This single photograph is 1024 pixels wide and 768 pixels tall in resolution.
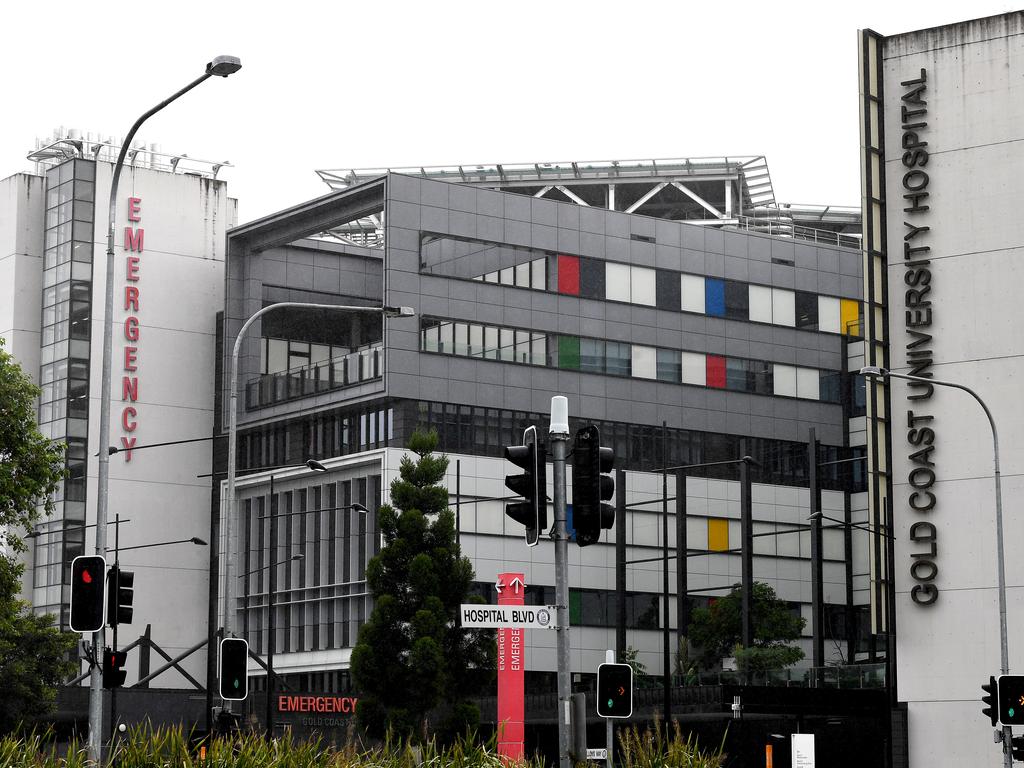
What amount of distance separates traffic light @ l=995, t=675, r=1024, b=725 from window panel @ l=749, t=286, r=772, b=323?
49747 millimetres

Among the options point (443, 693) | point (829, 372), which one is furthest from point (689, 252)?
point (443, 693)

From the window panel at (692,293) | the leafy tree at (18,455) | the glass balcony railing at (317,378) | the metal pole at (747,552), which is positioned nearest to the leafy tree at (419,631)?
the leafy tree at (18,455)

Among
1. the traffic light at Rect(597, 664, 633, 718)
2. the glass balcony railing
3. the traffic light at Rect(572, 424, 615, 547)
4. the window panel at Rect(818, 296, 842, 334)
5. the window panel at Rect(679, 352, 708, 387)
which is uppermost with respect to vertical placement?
the window panel at Rect(818, 296, 842, 334)

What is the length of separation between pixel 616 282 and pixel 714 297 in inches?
207

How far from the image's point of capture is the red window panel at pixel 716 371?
8031 centimetres

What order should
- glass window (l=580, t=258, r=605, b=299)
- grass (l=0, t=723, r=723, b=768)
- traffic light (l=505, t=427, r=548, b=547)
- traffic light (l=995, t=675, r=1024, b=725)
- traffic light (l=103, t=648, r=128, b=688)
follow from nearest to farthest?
grass (l=0, t=723, r=723, b=768)
traffic light (l=505, t=427, r=548, b=547)
traffic light (l=103, t=648, r=128, b=688)
traffic light (l=995, t=675, r=1024, b=725)
glass window (l=580, t=258, r=605, b=299)

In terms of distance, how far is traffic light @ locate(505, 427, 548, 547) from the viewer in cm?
1998

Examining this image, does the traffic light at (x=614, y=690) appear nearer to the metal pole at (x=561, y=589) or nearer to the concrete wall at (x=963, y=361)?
the metal pole at (x=561, y=589)

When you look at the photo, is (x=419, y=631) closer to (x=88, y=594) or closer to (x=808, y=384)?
(x=88, y=594)

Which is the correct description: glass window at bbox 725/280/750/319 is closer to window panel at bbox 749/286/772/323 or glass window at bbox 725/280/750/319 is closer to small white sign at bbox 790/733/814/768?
window panel at bbox 749/286/772/323

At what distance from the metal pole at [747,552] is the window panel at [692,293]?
7372mm

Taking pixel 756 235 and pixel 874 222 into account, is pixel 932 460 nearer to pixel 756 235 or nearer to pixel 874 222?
pixel 874 222

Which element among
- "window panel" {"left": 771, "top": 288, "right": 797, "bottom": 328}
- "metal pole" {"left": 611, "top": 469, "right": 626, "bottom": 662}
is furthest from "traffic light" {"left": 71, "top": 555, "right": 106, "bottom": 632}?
"window panel" {"left": 771, "top": 288, "right": 797, "bottom": 328}

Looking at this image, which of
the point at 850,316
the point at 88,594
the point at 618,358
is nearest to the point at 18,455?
the point at 88,594
